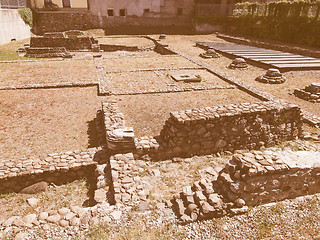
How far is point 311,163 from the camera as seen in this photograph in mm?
4746

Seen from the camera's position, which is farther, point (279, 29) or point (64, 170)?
point (279, 29)

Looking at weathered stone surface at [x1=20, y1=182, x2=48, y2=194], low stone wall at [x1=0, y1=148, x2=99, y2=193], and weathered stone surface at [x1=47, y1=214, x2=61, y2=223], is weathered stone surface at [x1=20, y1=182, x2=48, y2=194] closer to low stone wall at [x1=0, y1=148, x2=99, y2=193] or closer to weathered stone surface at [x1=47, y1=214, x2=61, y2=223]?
low stone wall at [x1=0, y1=148, x2=99, y2=193]

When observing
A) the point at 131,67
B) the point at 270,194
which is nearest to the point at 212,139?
the point at 270,194

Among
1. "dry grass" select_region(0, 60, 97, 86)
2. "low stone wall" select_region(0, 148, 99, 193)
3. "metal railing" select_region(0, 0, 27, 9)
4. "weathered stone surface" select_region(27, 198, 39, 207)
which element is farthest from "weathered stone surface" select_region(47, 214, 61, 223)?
"metal railing" select_region(0, 0, 27, 9)

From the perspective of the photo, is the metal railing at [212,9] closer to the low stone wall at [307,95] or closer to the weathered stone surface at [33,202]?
the low stone wall at [307,95]

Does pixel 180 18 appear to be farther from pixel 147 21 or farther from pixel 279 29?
pixel 279 29

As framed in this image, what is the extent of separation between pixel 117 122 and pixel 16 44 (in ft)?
70.6

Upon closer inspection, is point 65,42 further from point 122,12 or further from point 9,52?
point 122,12

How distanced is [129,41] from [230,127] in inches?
875

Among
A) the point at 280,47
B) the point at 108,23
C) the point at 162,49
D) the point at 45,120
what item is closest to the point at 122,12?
the point at 108,23

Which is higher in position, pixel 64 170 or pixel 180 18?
pixel 180 18

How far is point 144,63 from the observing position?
17.3 m

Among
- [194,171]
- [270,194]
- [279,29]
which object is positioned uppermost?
[279,29]

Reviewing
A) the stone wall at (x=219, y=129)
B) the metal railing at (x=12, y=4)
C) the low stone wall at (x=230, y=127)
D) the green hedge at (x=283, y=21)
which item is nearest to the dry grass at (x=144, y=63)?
the stone wall at (x=219, y=129)
